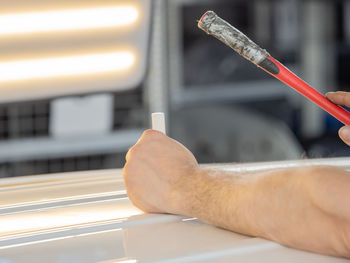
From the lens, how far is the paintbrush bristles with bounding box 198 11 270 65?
796mm

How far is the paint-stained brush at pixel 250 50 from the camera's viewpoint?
2.62ft

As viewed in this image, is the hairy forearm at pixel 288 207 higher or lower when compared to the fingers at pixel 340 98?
lower

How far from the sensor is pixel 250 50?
82 centimetres

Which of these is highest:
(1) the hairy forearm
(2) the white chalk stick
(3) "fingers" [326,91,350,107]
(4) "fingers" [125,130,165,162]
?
(3) "fingers" [326,91,350,107]

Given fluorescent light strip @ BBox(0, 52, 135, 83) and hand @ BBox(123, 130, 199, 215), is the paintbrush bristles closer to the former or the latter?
hand @ BBox(123, 130, 199, 215)

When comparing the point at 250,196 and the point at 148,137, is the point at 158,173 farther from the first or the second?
the point at 250,196

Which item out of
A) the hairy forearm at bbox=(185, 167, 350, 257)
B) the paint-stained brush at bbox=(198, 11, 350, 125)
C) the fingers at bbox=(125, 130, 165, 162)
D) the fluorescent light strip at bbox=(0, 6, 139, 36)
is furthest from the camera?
the fluorescent light strip at bbox=(0, 6, 139, 36)

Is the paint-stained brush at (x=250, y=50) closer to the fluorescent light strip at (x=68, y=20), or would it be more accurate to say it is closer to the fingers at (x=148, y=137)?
the fingers at (x=148, y=137)

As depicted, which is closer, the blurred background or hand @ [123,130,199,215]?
hand @ [123,130,199,215]

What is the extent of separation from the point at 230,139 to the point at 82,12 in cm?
231

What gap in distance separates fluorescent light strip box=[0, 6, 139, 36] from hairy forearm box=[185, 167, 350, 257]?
2.19ft

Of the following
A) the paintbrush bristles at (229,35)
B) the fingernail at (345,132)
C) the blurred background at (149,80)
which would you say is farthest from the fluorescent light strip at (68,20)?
the fingernail at (345,132)

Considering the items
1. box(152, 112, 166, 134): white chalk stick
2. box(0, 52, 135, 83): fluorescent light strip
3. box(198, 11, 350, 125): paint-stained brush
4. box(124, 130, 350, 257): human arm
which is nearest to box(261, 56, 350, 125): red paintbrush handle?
box(198, 11, 350, 125): paint-stained brush

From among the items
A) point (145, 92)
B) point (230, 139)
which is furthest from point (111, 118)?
point (230, 139)
